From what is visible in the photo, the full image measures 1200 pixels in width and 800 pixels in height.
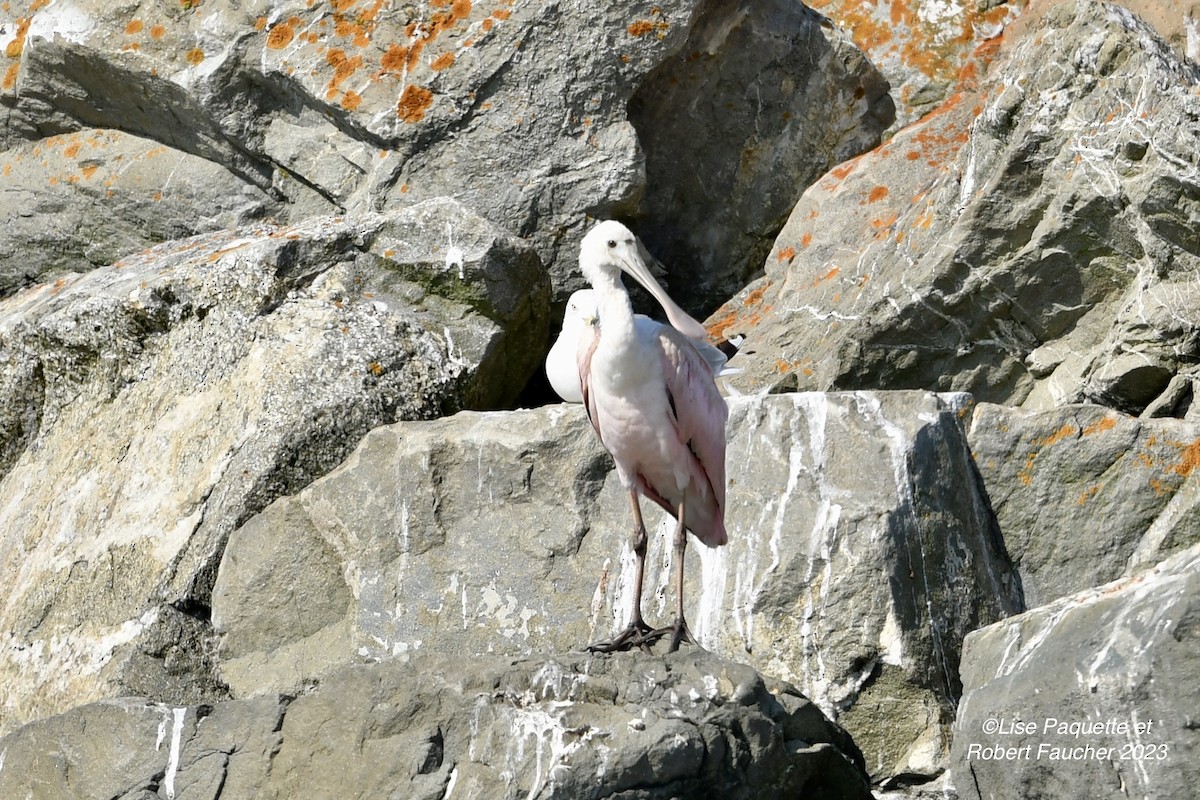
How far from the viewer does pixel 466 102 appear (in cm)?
890

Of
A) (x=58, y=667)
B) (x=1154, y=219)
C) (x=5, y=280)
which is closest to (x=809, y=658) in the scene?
(x=1154, y=219)

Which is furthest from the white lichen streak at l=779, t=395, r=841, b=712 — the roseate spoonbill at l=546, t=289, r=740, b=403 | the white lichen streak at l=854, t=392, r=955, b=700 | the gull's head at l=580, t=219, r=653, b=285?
the gull's head at l=580, t=219, r=653, b=285

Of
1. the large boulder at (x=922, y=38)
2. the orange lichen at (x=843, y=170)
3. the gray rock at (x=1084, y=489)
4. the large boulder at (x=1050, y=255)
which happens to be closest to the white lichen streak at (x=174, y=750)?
the gray rock at (x=1084, y=489)

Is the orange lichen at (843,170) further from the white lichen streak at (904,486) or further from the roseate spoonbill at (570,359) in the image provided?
the white lichen streak at (904,486)

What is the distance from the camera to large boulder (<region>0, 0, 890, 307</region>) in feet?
29.2

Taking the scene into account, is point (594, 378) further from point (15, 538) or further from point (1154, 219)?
point (15, 538)

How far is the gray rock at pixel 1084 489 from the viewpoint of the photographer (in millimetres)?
6543

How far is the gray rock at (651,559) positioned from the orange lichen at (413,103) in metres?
2.36

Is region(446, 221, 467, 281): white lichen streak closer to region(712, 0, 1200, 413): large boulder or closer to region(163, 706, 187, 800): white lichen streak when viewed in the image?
region(712, 0, 1200, 413): large boulder

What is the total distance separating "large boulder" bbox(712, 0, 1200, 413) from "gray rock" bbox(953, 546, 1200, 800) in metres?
2.69

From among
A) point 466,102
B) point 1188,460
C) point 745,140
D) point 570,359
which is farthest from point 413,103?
point 1188,460

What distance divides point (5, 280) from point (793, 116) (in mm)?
5035

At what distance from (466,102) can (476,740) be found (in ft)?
16.1

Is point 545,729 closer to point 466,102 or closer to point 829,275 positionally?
point 829,275
